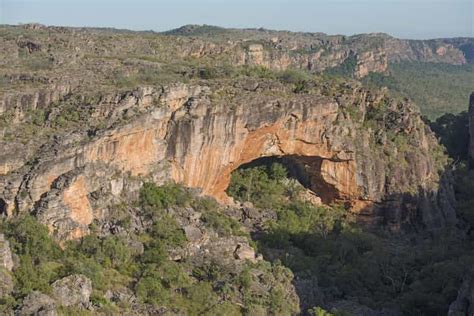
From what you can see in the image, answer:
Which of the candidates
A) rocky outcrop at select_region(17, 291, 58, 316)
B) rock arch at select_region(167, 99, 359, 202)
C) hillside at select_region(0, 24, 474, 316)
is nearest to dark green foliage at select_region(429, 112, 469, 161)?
hillside at select_region(0, 24, 474, 316)

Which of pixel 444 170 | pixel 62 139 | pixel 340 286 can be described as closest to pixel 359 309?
pixel 340 286

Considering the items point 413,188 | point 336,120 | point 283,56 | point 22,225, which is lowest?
point 22,225

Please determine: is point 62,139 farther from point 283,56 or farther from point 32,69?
point 283,56

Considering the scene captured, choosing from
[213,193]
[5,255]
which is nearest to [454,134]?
[213,193]

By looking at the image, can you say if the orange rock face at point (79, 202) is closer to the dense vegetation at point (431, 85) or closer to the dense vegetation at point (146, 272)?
the dense vegetation at point (146, 272)

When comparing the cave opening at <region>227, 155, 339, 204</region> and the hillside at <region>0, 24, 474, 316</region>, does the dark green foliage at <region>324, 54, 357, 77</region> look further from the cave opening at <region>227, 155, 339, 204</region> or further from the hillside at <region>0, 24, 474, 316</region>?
the cave opening at <region>227, 155, 339, 204</region>

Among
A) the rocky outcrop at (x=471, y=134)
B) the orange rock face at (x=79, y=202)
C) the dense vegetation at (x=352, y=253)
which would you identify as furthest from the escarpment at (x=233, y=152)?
the rocky outcrop at (x=471, y=134)
